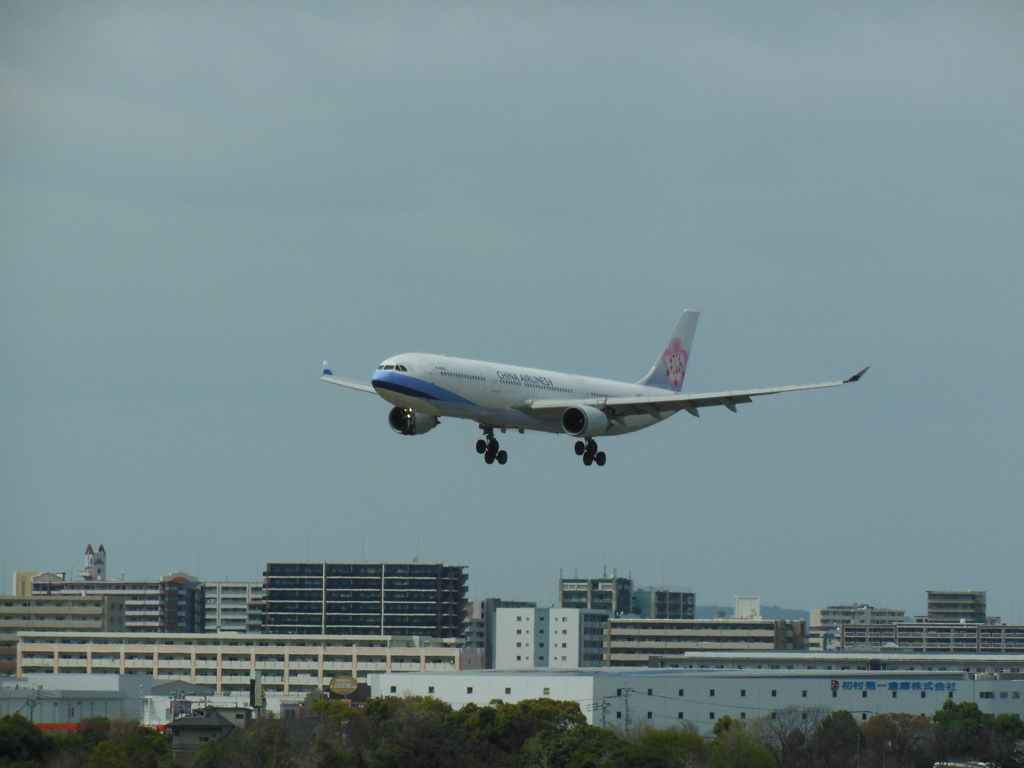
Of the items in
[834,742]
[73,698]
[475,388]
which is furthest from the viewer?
[73,698]

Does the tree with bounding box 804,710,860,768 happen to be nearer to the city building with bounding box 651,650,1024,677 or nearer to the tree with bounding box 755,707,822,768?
the tree with bounding box 755,707,822,768

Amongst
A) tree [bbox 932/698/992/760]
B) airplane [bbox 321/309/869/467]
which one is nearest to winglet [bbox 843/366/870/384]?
airplane [bbox 321/309/869/467]

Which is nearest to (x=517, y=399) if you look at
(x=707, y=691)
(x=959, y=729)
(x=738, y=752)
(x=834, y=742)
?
(x=738, y=752)

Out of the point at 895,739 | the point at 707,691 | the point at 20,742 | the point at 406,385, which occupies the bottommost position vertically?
the point at 895,739

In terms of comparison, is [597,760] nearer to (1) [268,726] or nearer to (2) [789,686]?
(1) [268,726]

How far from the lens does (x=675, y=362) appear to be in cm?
11975

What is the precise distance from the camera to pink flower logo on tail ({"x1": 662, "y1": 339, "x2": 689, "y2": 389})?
389 ft

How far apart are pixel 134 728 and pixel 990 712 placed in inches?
3127

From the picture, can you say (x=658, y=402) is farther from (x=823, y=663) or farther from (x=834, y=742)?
(x=823, y=663)

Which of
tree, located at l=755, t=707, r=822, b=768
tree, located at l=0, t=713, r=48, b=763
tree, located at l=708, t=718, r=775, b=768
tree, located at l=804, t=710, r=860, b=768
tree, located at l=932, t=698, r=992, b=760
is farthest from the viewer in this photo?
tree, located at l=932, t=698, r=992, b=760

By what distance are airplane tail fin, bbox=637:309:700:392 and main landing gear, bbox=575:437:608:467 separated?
13128 mm

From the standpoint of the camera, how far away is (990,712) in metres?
156

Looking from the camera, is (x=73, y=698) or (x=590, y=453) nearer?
(x=590, y=453)

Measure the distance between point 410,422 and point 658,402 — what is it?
54.6ft
